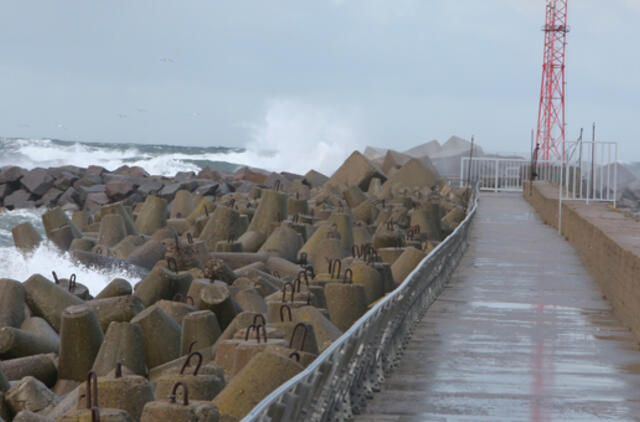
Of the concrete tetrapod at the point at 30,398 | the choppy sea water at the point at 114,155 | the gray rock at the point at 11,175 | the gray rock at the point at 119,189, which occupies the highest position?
the choppy sea water at the point at 114,155

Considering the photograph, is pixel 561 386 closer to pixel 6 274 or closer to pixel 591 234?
pixel 591 234

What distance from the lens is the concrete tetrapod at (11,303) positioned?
10.0 metres

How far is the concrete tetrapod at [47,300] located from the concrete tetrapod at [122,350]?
2.34 metres

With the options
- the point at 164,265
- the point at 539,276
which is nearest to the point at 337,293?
the point at 164,265

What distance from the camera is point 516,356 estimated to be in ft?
25.6

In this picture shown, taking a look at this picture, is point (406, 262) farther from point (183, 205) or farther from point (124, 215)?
point (183, 205)


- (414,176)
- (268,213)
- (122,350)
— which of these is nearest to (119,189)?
(414,176)

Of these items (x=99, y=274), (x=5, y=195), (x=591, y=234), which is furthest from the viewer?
(x=5, y=195)

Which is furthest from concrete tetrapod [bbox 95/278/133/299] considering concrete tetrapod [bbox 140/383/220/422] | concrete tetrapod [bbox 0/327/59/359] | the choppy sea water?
the choppy sea water

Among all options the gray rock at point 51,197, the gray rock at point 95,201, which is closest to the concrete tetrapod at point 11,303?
the gray rock at point 95,201

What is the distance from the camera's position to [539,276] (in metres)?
12.6

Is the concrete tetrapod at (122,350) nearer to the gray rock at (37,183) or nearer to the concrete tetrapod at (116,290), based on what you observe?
the concrete tetrapod at (116,290)

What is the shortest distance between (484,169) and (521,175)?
1.62 m

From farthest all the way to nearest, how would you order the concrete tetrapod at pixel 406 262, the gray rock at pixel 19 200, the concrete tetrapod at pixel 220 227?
the gray rock at pixel 19 200 → the concrete tetrapod at pixel 220 227 → the concrete tetrapod at pixel 406 262
